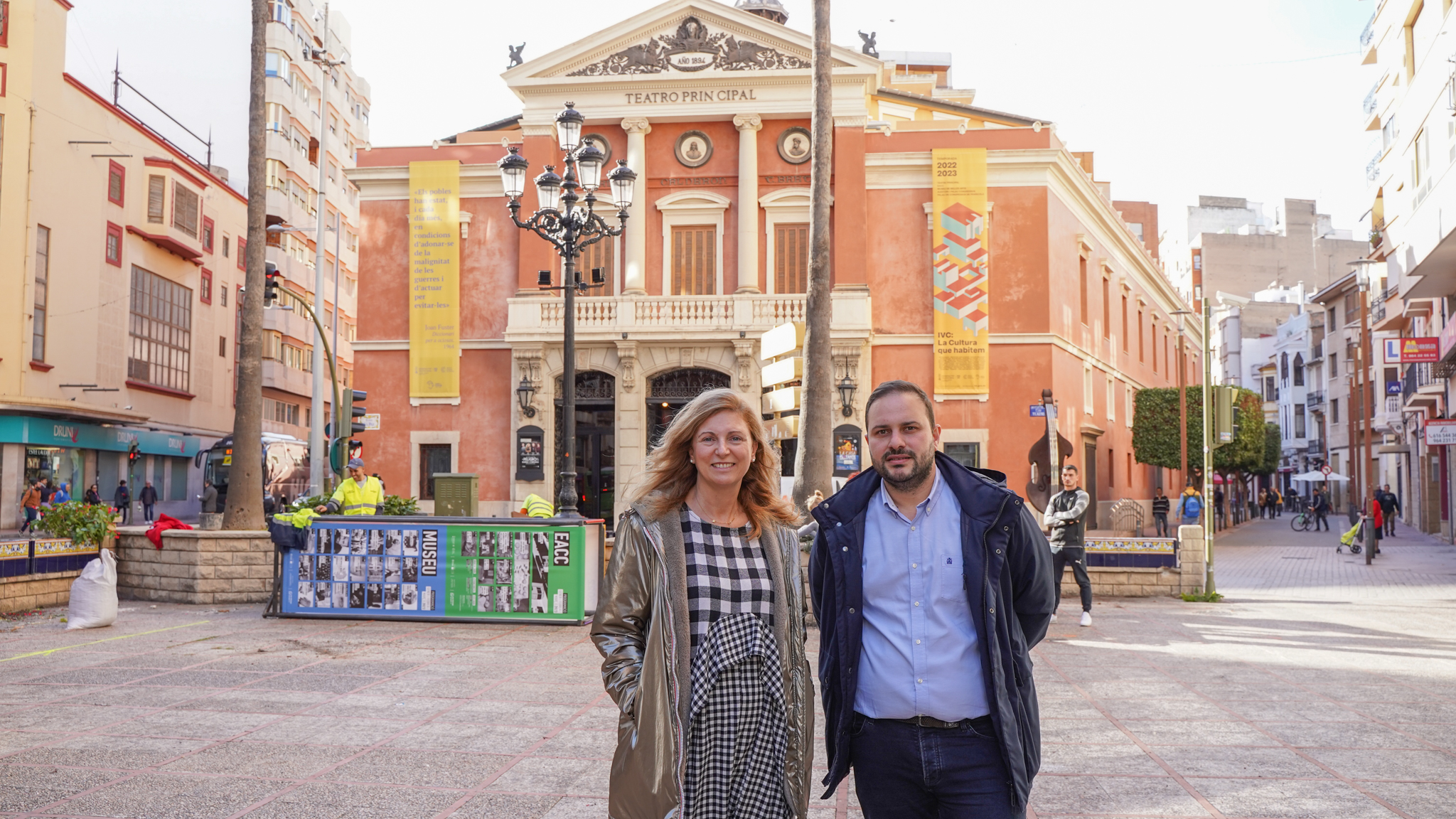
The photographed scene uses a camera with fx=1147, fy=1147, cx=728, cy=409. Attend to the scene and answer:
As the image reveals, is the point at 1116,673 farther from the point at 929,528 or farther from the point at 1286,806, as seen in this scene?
the point at 929,528

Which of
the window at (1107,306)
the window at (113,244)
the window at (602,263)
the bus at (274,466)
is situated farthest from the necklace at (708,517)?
the window at (113,244)

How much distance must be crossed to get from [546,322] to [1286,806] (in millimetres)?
23261

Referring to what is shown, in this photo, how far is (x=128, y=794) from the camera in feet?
17.4

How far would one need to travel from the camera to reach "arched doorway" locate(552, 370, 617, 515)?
27.6 meters

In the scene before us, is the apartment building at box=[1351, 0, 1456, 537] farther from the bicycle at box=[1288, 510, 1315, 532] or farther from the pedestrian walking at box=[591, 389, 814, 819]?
the pedestrian walking at box=[591, 389, 814, 819]

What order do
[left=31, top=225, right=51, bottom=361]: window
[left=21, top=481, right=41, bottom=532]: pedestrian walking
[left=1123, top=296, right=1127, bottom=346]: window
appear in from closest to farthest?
[left=21, top=481, right=41, bottom=532]: pedestrian walking
[left=31, top=225, right=51, bottom=361]: window
[left=1123, top=296, right=1127, bottom=346]: window

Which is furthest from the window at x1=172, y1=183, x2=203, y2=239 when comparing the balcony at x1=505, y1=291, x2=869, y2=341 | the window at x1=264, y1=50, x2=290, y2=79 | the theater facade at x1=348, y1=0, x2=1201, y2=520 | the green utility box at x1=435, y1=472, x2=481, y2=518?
the green utility box at x1=435, y1=472, x2=481, y2=518

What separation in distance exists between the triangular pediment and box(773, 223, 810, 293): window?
12.5 ft

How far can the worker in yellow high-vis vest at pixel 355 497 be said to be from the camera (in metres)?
13.0

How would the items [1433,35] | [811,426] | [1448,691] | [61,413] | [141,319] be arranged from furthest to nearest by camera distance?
[141,319]
[61,413]
[1433,35]
[811,426]
[1448,691]

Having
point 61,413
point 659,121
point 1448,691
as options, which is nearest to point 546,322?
point 659,121

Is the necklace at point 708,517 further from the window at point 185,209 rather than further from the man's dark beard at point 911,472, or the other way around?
the window at point 185,209

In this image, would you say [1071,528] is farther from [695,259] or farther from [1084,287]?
[1084,287]

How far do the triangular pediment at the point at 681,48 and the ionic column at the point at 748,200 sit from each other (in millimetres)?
1238
